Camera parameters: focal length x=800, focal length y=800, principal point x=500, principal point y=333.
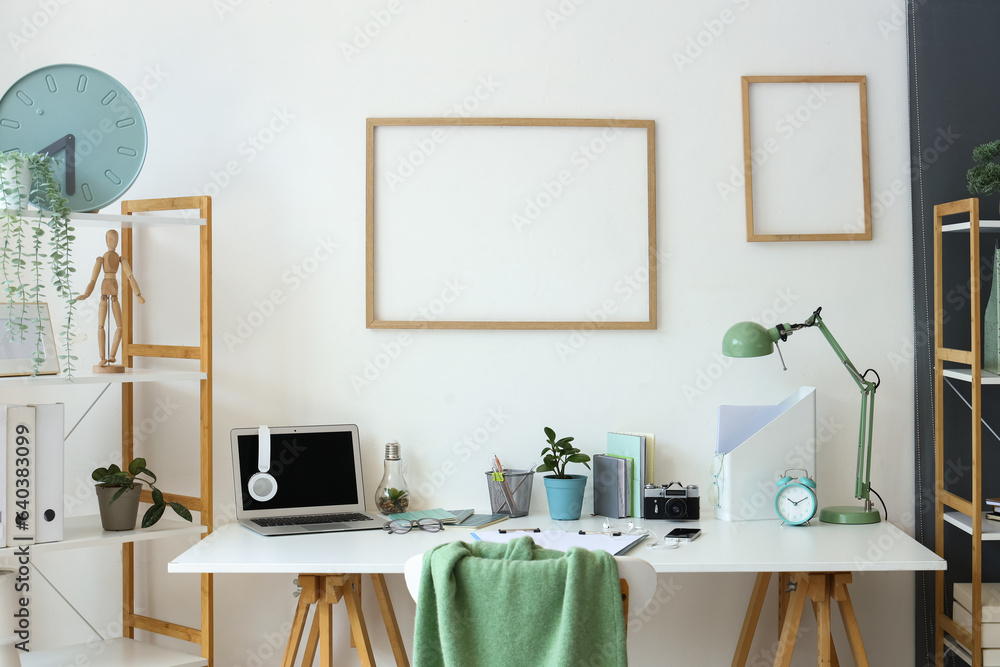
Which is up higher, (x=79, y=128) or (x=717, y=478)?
(x=79, y=128)

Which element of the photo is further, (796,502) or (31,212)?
(796,502)

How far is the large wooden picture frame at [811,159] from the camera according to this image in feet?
7.45

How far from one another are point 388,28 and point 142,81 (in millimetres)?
739

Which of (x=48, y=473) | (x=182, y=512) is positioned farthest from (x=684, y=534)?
(x=48, y=473)

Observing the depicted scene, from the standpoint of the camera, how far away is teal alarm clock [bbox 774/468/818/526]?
6.73 ft

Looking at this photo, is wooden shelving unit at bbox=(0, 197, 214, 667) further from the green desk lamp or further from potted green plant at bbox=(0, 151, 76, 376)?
the green desk lamp

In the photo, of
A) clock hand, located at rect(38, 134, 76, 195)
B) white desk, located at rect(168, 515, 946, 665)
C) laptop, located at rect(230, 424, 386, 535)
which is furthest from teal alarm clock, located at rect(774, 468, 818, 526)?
clock hand, located at rect(38, 134, 76, 195)

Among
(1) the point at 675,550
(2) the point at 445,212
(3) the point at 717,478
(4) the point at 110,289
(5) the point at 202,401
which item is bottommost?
(1) the point at 675,550

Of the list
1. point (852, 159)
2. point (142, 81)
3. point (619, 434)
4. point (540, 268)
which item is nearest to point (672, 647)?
point (619, 434)

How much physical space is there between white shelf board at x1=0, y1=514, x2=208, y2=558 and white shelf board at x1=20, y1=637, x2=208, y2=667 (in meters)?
0.29

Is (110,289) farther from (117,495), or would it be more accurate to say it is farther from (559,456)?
(559,456)

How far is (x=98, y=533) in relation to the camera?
6.65ft

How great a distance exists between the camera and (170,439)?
7.69ft

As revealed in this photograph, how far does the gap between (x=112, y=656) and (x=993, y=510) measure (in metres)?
2.32
